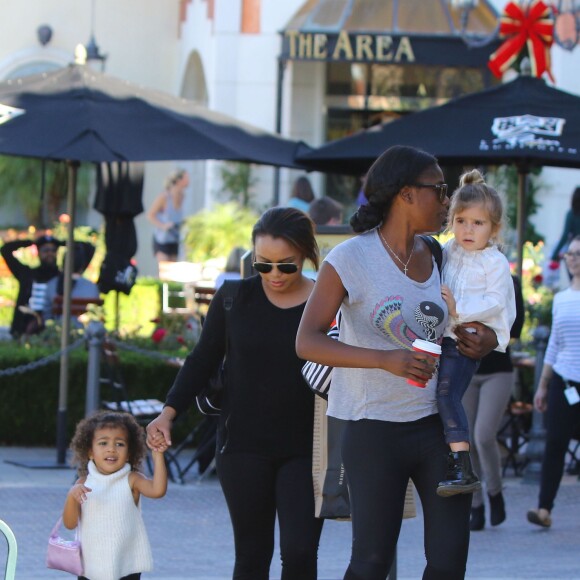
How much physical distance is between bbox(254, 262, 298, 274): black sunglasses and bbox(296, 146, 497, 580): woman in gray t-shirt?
2.12 ft

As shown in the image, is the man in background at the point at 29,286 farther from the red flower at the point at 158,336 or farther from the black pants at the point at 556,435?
the black pants at the point at 556,435

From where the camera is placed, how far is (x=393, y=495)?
4.59 metres

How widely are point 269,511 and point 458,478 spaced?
1.05 meters

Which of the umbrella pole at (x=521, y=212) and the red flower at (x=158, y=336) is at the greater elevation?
the umbrella pole at (x=521, y=212)

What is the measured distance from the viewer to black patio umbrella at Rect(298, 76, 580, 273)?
10250 mm

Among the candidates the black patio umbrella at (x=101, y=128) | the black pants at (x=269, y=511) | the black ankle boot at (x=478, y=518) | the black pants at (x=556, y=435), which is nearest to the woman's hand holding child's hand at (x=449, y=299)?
the black pants at (x=269, y=511)

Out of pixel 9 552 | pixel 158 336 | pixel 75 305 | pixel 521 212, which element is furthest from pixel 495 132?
pixel 9 552

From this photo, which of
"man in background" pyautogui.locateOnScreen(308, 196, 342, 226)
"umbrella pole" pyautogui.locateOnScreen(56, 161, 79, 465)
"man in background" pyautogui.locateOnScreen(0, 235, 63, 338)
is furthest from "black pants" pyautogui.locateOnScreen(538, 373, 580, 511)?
"man in background" pyautogui.locateOnScreen(0, 235, 63, 338)

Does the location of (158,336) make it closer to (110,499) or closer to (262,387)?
(110,499)

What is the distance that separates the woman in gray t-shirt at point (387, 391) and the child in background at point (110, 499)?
3.65 feet

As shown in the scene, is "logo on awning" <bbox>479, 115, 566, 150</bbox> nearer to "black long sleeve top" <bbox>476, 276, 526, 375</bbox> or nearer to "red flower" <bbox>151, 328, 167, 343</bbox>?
"black long sleeve top" <bbox>476, 276, 526, 375</bbox>

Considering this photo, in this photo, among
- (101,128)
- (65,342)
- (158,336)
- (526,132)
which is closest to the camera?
(101,128)

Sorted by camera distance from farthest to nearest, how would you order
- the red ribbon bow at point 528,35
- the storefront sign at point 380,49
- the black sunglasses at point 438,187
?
the storefront sign at point 380,49 < the red ribbon bow at point 528,35 < the black sunglasses at point 438,187

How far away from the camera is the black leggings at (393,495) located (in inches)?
178
